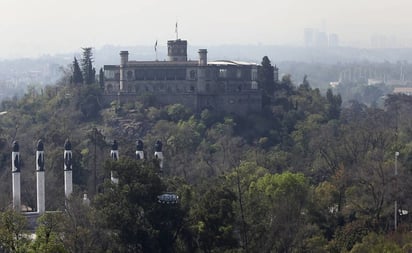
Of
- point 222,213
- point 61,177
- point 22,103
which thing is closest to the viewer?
point 222,213

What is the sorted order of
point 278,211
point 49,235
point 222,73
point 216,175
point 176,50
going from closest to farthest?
point 49,235 < point 278,211 < point 216,175 < point 222,73 < point 176,50

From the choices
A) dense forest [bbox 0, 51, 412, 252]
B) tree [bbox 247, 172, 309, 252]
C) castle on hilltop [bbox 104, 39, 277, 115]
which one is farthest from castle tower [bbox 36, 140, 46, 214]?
castle on hilltop [bbox 104, 39, 277, 115]

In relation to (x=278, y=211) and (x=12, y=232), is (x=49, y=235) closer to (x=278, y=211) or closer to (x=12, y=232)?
(x=12, y=232)

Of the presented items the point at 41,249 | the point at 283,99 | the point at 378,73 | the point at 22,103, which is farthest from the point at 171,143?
the point at 378,73

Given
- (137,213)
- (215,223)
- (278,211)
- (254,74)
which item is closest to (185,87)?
(254,74)

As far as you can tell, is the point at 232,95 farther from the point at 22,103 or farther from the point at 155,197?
the point at 155,197

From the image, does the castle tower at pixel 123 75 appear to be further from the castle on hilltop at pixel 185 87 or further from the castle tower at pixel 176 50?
the castle tower at pixel 176 50
